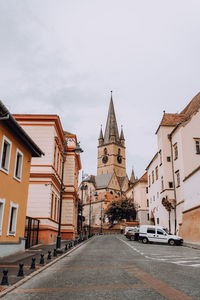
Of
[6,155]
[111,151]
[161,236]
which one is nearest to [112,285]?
[6,155]

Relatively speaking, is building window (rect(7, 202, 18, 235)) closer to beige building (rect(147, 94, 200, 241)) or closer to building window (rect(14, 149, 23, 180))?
building window (rect(14, 149, 23, 180))

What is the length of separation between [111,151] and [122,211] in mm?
66500

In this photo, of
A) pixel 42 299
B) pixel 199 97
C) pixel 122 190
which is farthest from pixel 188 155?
pixel 122 190

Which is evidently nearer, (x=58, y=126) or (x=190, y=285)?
(x=190, y=285)

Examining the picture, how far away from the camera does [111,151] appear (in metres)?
145

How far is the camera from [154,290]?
22.8 ft

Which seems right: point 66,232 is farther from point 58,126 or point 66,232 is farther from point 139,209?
point 139,209

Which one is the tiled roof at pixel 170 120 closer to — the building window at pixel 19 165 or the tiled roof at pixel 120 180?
the building window at pixel 19 165

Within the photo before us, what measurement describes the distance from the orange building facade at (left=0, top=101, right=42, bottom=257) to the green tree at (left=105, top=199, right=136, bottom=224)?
63.5 metres

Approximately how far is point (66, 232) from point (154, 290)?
2880 centimetres

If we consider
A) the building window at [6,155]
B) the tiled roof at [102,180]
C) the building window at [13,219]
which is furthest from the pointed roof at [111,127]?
the building window at [6,155]

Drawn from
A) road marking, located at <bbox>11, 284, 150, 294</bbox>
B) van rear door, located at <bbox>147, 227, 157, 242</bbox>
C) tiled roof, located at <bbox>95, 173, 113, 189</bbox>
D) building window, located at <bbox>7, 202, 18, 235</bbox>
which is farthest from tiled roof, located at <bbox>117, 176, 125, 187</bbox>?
road marking, located at <bbox>11, 284, 150, 294</bbox>

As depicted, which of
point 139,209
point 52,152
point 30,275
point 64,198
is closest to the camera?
point 30,275

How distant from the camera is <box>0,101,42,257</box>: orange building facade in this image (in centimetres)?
1475
